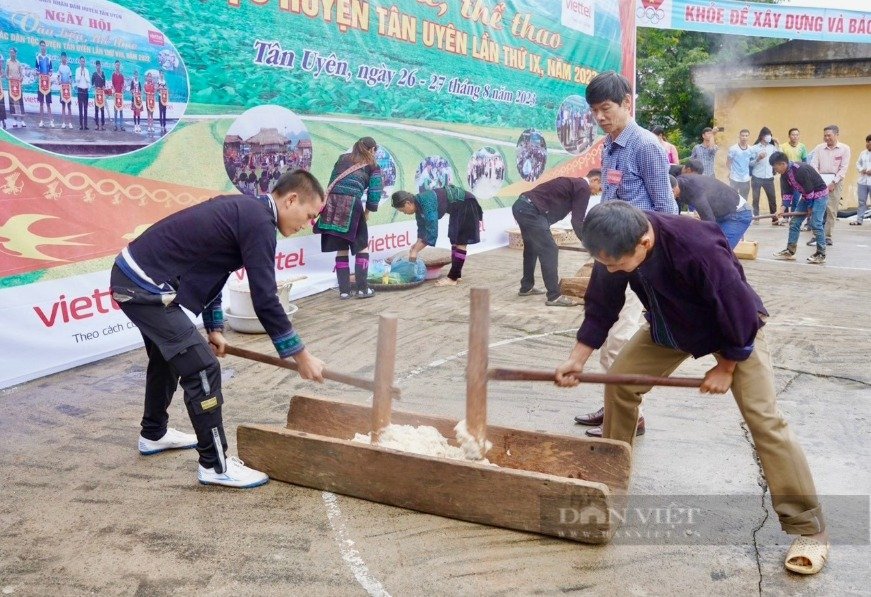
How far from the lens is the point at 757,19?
624 inches

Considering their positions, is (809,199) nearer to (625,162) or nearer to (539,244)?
(539,244)

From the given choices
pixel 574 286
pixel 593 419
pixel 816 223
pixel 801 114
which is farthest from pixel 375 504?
pixel 801 114

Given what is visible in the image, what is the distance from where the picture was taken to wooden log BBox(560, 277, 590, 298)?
7684 millimetres

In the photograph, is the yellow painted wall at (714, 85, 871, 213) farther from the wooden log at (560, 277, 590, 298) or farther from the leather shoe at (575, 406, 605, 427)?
the leather shoe at (575, 406, 605, 427)

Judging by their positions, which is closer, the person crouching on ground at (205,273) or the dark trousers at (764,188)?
the person crouching on ground at (205,273)

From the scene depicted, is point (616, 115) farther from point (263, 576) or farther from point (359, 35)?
point (359, 35)

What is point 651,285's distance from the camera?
120 inches

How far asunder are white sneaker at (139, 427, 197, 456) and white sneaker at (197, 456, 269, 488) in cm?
45

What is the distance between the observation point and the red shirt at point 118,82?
6078mm

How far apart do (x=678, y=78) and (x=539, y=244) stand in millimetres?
16809

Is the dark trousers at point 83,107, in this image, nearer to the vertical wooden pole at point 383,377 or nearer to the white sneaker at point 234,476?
the white sneaker at point 234,476

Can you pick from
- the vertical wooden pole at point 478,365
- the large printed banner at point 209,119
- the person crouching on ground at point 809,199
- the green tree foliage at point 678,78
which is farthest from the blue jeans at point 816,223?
the green tree foliage at point 678,78
